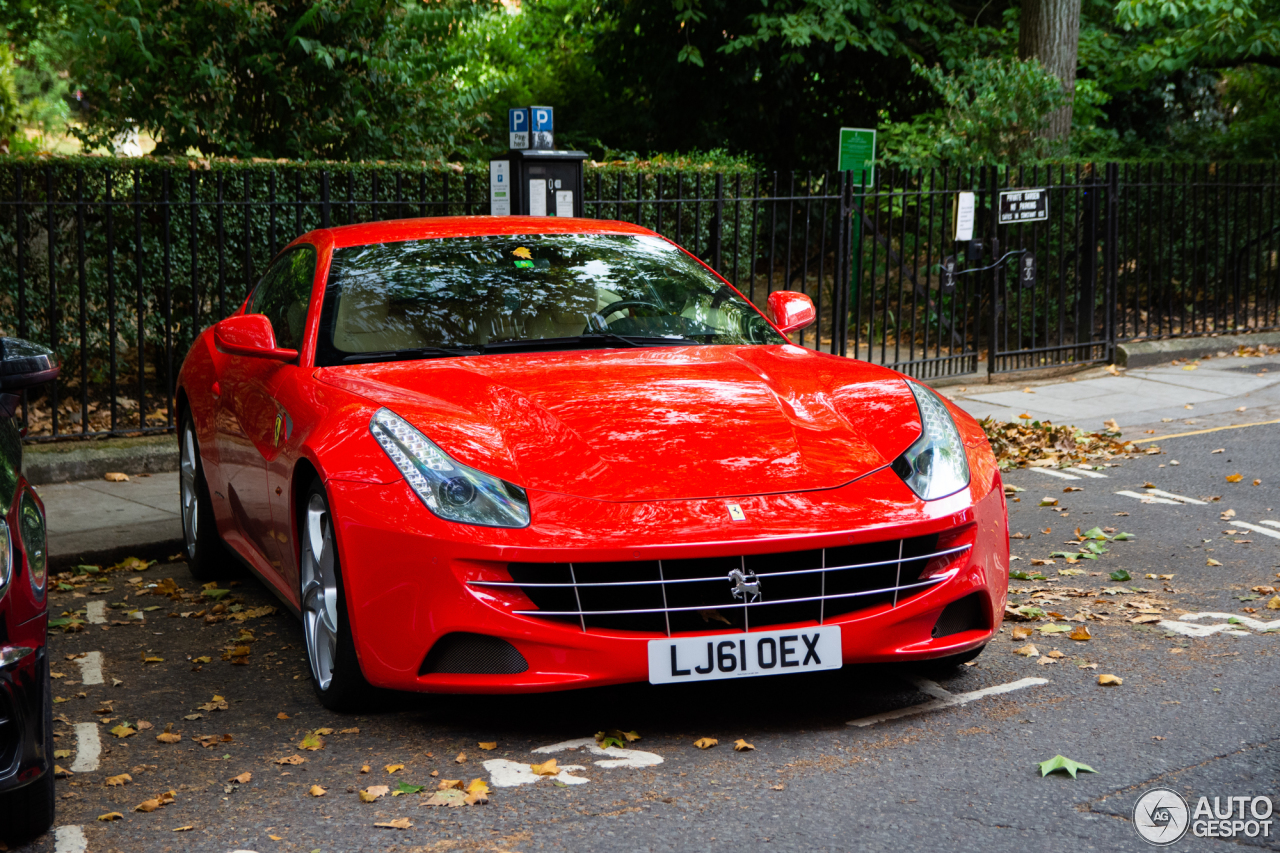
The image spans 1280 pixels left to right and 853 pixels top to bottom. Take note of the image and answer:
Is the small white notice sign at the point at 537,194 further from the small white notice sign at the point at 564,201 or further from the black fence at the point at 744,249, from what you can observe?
the black fence at the point at 744,249

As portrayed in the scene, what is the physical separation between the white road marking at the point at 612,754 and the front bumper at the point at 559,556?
21 centimetres

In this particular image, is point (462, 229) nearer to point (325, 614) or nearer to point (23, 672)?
point (325, 614)

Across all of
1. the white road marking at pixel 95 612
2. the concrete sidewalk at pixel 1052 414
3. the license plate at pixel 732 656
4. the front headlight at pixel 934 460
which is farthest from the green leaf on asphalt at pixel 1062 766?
the concrete sidewalk at pixel 1052 414

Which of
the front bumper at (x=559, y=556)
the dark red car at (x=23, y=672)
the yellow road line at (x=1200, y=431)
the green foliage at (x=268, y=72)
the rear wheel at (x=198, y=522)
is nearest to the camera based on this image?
the dark red car at (x=23, y=672)

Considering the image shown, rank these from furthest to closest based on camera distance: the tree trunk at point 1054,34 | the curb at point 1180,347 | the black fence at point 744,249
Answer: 1. the tree trunk at point 1054,34
2. the curb at point 1180,347
3. the black fence at point 744,249

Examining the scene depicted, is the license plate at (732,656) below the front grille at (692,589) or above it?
below

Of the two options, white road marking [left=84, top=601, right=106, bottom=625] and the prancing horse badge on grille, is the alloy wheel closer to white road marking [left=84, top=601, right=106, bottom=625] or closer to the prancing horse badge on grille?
the prancing horse badge on grille

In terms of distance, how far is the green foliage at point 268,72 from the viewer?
1125 cm

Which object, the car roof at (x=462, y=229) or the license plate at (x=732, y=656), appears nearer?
the license plate at (x=732, y=656)

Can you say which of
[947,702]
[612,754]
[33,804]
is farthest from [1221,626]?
[33,804]

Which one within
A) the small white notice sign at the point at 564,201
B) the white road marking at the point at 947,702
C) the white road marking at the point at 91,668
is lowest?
the white road marking at the point at 91,668

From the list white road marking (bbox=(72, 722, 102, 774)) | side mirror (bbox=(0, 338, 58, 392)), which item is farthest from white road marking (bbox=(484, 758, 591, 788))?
side mirror (bbox=(0, 338, 58, 392))

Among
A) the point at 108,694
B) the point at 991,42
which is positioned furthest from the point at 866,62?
the point at 108,694

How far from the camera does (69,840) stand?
3.26 metres
